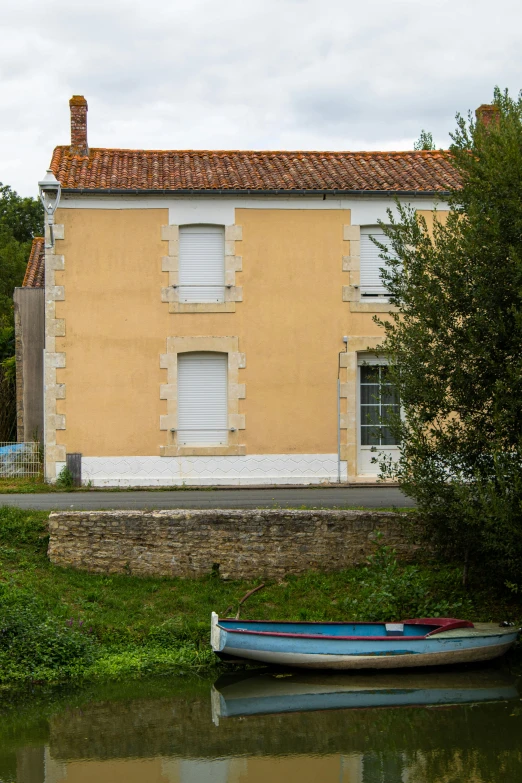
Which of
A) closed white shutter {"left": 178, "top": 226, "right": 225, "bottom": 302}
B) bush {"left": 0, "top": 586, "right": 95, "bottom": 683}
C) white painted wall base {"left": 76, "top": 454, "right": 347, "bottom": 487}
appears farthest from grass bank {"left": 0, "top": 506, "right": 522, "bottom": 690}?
closed white shutter {"left": 178, "top": 226, "right": 225, "bottom": 302}

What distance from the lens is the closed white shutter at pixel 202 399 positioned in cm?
1833

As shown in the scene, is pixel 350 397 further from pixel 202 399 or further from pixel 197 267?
pixel 197 267

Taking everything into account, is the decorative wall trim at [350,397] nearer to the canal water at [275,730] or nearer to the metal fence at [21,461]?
the metal fence at [21,461]

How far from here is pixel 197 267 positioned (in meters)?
18.5

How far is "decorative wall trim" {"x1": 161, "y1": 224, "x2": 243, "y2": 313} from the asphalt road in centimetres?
350

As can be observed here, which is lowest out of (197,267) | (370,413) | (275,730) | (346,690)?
(275,730)

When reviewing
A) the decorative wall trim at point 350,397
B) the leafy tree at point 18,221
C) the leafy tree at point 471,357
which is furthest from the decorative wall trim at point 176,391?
the leafy tree at point 18,221

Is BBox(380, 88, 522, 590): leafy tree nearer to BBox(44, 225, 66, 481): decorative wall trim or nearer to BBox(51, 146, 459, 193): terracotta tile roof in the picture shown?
BBox(51, 146, 459, 193): terracotta tile roof

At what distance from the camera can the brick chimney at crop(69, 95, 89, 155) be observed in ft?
65.3

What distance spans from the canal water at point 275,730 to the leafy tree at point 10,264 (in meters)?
13.4

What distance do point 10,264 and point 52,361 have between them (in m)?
23.5

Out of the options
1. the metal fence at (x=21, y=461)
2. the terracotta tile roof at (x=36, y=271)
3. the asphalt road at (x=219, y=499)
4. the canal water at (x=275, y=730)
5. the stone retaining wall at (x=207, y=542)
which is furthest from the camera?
the terracotta tile roof at (x=36, y=271)

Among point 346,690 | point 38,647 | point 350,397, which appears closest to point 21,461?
point 350,397

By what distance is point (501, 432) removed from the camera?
36.9 ft
